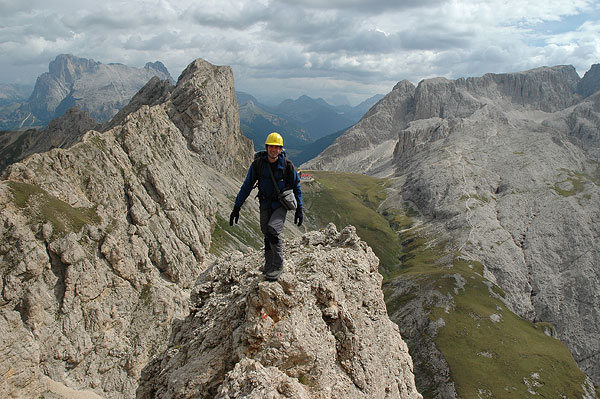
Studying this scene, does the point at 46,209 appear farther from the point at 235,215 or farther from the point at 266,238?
the point at 266,238

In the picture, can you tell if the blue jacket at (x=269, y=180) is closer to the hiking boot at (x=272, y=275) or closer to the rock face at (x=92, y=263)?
the hiking boot at (x=272, y=275)

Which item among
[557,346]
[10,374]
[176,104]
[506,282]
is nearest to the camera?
[10,374]

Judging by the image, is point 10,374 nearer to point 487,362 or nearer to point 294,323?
point 294,323

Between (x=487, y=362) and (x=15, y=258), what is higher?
(x=15, y=258)

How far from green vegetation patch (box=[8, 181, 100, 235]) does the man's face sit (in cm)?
6613

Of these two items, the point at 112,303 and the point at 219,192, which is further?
the point at 219,192

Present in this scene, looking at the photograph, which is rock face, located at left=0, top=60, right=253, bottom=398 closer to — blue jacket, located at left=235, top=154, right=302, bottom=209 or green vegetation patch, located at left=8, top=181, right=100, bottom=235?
green vegetation patch, located at left=8, top=181, right=100, bottom=235

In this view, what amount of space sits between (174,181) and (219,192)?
51.7 metres

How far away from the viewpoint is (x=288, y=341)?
15445mm

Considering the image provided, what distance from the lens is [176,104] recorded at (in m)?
182

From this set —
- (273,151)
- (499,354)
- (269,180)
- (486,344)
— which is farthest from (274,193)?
(486,344)

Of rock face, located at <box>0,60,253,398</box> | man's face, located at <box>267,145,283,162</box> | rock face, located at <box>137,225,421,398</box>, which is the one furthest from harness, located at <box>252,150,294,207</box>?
rock face, located at <box>0,60,253,398</box>

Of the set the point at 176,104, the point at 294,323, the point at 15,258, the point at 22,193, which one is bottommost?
the point at 15,258

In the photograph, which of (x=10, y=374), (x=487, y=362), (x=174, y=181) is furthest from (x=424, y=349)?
(x=10, y=374)
